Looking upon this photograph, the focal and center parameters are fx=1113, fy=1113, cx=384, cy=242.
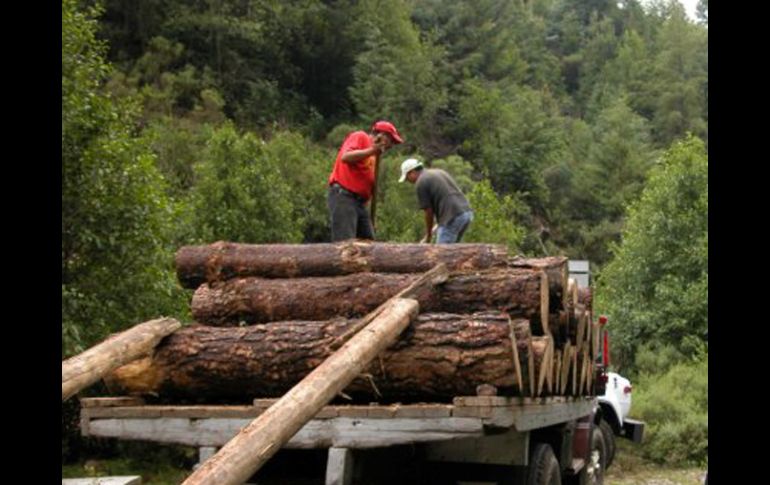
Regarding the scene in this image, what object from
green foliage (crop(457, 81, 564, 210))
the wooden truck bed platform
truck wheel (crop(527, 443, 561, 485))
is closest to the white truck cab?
truck wheel (crop(527, 443, 561, 485))

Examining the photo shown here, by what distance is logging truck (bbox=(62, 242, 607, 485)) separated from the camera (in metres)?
5.61

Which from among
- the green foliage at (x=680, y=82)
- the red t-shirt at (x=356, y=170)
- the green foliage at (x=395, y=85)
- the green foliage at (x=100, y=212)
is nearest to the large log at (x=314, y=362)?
the red t-shirt at (x=356, y=170)

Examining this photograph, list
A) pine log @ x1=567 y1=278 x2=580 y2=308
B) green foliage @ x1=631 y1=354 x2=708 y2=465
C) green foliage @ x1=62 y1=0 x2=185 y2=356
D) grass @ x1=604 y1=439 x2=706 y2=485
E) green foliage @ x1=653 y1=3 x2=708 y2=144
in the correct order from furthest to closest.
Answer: green foliage @ x1=653 y1=3 x2=708 y2=144 → green foliage @ x1=631 y1=354 x2=708 y2=465 → grass @ x1=604 y1=439 x2=706 y2=485 → green foliage @ x1=62 y1=0 x2=185 y2=356 → pine log @ x1=567 y1=278 x2=580 y2=308

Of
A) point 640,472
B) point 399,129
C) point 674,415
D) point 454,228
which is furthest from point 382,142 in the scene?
point 399,129

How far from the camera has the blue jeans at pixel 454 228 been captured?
1075 cm

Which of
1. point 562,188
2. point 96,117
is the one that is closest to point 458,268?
point 96,117

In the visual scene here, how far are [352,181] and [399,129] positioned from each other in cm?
5361

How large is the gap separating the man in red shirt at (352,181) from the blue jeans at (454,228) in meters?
1.03

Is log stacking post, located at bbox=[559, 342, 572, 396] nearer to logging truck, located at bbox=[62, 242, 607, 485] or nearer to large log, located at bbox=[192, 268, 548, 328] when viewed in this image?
logging truck, located at bbox=[62, 242, 607, 485]

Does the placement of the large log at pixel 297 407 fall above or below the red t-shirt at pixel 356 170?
below

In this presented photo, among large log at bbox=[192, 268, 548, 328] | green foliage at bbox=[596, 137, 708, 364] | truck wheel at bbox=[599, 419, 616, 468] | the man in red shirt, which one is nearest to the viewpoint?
large log at bbox=[192, 268, 548, 328]

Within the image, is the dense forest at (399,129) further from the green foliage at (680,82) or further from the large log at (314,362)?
the large log at (314,362)

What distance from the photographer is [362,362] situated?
5.39 m
